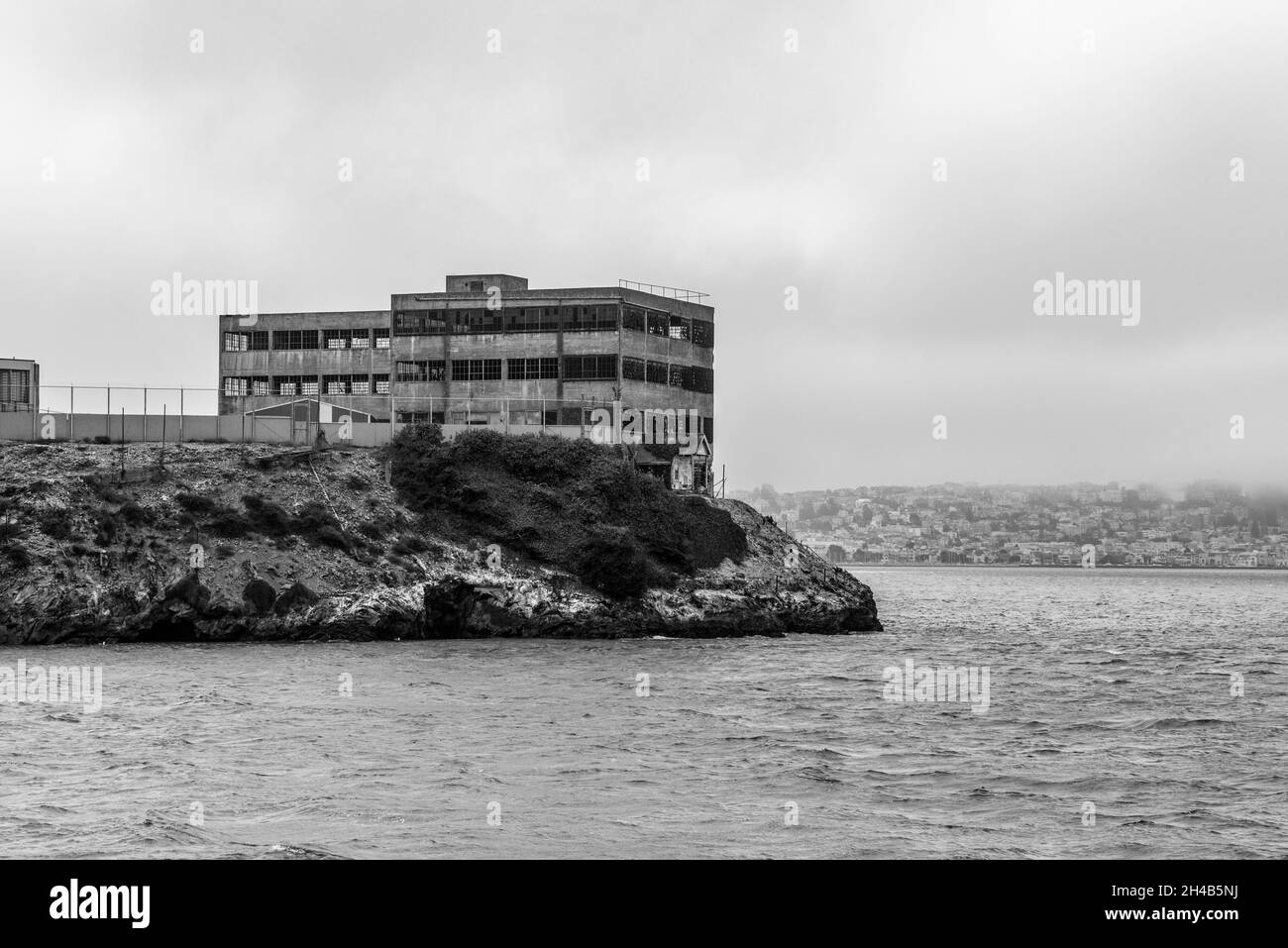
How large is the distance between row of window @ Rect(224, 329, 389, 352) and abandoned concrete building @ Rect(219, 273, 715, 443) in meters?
11.4

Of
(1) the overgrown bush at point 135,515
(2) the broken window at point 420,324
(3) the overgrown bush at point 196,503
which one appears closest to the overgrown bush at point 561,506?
(3) the overgrown bush at point 196,503

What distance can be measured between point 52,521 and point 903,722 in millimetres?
45975

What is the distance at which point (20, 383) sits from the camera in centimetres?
10062

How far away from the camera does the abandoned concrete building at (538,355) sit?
11606 centimetres

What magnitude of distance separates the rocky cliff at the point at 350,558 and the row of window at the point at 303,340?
55.5 meters

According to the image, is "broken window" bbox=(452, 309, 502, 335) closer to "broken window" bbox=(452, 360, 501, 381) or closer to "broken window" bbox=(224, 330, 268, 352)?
"broken window" bbox=(452, 360, 501, 381)

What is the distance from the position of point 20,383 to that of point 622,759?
7763 centimetres

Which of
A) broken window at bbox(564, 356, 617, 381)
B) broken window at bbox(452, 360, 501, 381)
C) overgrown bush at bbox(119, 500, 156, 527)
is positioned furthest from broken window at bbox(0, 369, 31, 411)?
broken window at bbox(564, 356, 617, 381)

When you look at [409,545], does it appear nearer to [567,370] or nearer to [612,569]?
[612,569]

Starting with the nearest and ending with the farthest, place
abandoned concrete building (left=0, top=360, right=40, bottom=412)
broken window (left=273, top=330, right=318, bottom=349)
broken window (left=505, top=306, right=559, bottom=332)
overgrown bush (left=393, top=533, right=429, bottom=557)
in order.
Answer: overgrown bush (left=393, top=533, right=429, bottom=557) < abandoned concrete building (left=0, top=360, right=40, bottom=412) < broken window (left=505, top=306, right=559, bottom=332) < broken window (left=273, top=330, right=318, bottom=349)

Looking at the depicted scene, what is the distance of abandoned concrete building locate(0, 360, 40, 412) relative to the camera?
9712 cm

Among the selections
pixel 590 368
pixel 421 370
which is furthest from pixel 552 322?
pixel 421 370
